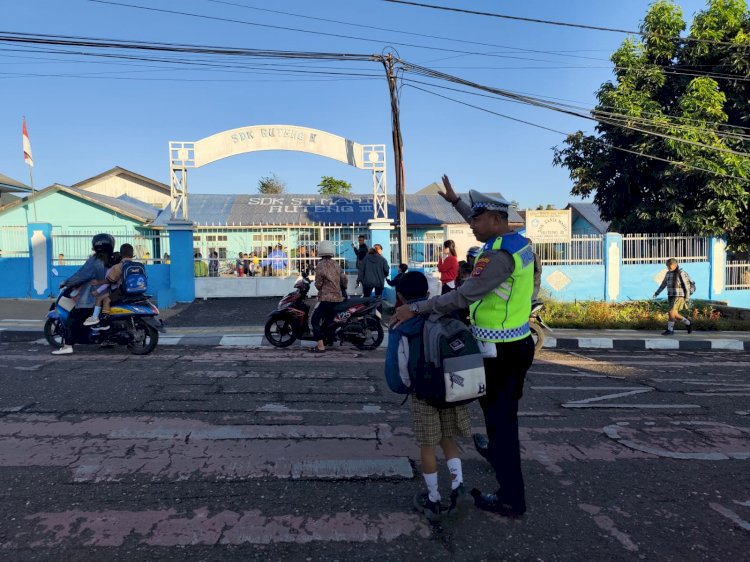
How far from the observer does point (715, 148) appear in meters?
14.2

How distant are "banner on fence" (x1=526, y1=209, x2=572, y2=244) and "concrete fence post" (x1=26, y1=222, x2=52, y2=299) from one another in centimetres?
1345

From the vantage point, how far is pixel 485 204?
313cm

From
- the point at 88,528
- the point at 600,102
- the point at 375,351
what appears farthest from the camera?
the point at 600,102

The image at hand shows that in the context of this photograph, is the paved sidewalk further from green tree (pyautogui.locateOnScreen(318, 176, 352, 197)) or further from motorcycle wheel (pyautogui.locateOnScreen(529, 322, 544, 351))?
green tree (pyautogui.locateOnScreen(318, 176, 352, 197))

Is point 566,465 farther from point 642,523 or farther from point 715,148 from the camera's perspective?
point 715,148

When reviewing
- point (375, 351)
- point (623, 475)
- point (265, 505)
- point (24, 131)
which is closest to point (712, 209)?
point (375, 351)

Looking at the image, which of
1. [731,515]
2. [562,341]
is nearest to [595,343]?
[562,341]

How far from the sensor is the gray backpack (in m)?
2.82

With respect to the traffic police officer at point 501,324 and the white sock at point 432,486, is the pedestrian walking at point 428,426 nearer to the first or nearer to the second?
the white sock at point 432,486

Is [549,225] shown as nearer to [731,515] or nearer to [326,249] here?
[326,249]

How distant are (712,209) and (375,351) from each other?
1213 centimetres

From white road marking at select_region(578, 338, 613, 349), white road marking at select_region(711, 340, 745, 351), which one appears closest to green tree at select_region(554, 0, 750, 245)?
white road marking at select_region(711, 340, 745, 351)

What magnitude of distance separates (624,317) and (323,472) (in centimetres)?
1067

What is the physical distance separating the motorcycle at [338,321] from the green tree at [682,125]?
936 centimetres
